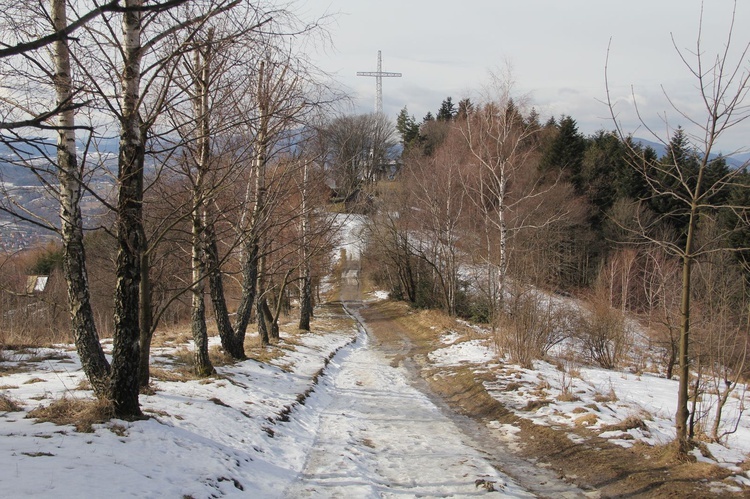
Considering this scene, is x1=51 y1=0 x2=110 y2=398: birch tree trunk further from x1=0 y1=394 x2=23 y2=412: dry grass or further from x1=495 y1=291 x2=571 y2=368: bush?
x1=495 y1=291 x2=571 y2=368: bush

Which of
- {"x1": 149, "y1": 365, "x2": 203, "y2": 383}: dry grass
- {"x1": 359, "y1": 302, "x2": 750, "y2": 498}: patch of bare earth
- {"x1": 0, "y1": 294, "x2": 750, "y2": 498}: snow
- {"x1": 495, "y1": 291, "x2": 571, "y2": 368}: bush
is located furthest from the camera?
{"x1": 495, "y1": 291, "x2": 571, "y2": 368}: bush

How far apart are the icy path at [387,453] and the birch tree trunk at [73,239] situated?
2709mm

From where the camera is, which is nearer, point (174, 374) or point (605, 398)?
point (174, 374)

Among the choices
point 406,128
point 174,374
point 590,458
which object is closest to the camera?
point 590,458

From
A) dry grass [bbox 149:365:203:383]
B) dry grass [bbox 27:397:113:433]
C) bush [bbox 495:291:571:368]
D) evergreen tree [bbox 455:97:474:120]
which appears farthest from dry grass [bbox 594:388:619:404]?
evergreen tree [bbox 455:97:474:120]

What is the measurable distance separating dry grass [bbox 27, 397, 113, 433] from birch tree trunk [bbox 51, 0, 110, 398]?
165 millimetres

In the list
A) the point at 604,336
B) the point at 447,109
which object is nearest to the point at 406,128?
the point at 447,109

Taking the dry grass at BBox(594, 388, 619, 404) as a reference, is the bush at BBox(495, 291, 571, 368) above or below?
above

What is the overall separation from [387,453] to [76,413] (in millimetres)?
3789

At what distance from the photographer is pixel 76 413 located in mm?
5172

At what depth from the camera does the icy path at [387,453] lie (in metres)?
5.41

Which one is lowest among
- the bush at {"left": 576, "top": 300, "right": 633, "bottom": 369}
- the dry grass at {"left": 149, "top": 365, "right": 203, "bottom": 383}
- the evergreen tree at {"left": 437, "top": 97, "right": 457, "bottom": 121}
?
the bush at {"left": 576, "top": 300, "right": 633, "bottom": 369}

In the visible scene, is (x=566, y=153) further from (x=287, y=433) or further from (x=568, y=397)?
(x=287, y=433)

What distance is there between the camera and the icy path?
541 cm
